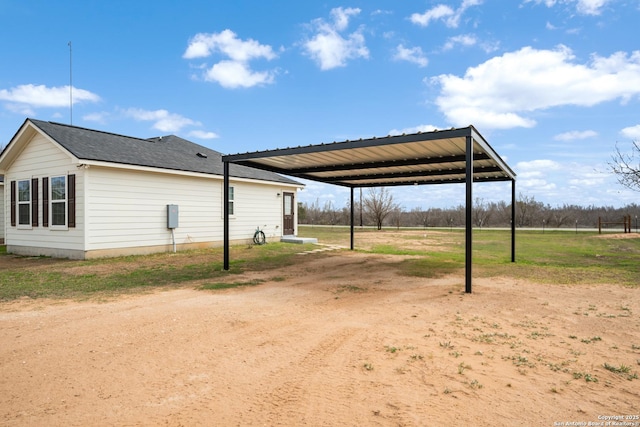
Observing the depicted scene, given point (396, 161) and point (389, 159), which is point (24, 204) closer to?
point (389, 159)

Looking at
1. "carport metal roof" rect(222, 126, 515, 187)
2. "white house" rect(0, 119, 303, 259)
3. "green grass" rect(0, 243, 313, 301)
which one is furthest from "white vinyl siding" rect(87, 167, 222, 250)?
"carport metal roof" rect(222, 126, 515, 187)

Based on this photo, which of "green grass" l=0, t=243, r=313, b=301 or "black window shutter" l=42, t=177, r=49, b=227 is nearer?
"green grass" l=0, t=243, r=313, b=301

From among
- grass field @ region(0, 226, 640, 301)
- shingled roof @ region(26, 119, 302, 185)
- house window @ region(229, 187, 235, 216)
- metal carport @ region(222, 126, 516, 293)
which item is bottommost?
grass field @ region(0, 226, 640, 301)

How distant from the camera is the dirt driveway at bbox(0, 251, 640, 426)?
2.65 metres

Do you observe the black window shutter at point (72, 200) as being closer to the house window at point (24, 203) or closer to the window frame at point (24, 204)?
the window frame at point (24, 204)

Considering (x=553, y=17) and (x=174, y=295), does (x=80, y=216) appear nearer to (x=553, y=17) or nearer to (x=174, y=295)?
(x=174, y=295)

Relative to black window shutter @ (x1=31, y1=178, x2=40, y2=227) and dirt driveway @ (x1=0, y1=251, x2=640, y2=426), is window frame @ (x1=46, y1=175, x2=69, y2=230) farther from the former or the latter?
dirt driveway @ (x1=0, y1=251, x2=640, y2=426)

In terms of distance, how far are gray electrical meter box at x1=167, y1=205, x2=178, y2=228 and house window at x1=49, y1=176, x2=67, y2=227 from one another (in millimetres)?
3055

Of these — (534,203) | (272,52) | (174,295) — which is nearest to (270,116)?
(272,52)

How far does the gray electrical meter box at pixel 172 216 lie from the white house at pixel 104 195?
0.12ft

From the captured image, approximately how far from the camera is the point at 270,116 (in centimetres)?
1766

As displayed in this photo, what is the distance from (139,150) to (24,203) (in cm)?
436

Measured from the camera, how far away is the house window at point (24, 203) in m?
12.9

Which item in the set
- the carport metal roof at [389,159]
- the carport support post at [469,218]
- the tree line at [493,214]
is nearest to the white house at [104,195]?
the carport metal roof at [389,159]
